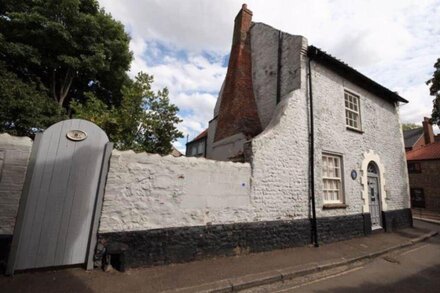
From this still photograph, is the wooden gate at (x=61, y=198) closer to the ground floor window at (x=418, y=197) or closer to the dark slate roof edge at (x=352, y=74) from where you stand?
the dark slate roof edge at (x=352, y=74)

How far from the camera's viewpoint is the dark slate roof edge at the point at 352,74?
879 cm

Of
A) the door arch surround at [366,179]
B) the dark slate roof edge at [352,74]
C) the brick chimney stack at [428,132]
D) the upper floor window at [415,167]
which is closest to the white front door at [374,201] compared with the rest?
the door arch surround at [366,179]

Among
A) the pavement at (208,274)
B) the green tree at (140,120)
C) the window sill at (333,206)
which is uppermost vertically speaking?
the green tree at (140,120)

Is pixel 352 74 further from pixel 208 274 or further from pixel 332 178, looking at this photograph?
pixel 208 274

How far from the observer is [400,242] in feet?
27.2

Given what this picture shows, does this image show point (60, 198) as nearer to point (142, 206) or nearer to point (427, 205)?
point (142, 206)

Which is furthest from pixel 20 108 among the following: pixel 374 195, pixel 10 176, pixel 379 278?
pixel 374 195

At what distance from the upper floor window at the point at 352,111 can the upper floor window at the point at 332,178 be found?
2.04 meters

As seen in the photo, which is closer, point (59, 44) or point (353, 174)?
point (353, 174)

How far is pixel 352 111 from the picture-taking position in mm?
9992

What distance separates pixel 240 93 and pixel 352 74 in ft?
16.0

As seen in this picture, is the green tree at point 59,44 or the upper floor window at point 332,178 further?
the green tree at point 59,44

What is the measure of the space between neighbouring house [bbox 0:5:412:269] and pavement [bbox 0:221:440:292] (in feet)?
1.00

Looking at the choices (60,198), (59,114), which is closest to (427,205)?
(60,198)
